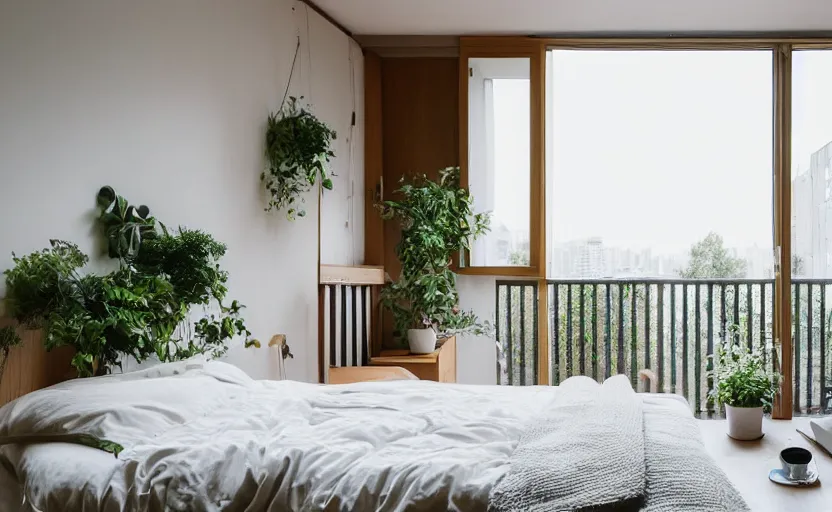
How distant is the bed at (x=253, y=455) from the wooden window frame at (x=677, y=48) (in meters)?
2.70

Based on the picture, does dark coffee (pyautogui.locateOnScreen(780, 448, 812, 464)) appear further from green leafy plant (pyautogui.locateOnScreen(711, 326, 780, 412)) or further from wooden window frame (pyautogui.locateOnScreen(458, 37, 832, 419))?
wooden window frame (pyautogui.locateOnScreen(458, 37, 832, 419))

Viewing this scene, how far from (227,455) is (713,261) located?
160 inches

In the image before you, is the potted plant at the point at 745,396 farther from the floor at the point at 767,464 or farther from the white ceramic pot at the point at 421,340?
the white ceramic pot at the point at 421,340

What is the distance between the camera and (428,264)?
443 centimetres

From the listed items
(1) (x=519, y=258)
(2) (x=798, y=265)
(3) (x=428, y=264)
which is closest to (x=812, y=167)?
(2) (x=798, y=265)

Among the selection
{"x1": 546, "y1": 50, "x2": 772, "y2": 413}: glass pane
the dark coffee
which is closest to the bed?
the dark coffee

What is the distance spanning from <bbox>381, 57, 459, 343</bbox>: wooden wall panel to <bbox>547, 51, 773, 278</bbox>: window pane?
2.21 ft

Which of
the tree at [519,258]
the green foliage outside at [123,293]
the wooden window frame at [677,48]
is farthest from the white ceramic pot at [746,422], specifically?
the green foliage outside at [123,293]

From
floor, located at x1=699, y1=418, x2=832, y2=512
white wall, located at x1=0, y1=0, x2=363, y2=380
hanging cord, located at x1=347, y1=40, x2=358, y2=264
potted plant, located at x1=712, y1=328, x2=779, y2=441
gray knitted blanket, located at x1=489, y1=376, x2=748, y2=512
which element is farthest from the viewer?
hanging cord, located at x1=347, y1=40, x2=358, y2=264

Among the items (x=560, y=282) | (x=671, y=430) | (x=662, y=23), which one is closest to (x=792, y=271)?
(x=560, y=282)

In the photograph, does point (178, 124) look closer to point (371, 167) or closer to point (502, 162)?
point (371, 167)

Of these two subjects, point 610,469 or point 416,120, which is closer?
point 610,469

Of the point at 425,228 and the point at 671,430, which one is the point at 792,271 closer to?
Answer: the point at 425,228

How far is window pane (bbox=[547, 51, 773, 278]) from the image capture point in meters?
4.86
